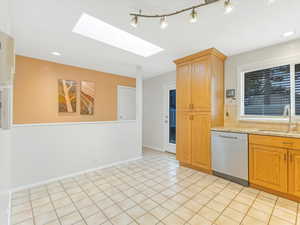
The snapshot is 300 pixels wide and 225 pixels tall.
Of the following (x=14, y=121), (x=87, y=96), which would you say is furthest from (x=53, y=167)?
(x=87, y=96)

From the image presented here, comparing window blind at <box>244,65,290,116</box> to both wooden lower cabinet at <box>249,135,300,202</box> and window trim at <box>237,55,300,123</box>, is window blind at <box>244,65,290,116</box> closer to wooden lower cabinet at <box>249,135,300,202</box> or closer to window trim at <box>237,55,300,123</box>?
window trim at <box>237,55,300,123</box>

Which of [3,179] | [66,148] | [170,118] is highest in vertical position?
[170,118]

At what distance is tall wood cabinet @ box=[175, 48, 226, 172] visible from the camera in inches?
109

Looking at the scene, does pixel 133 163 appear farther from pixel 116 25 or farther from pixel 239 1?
pixel 239 1

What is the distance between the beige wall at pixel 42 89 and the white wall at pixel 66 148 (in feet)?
2.55

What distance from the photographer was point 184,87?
318 cm

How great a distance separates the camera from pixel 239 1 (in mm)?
1548

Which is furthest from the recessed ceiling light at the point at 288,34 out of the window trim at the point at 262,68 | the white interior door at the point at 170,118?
the white interior door at the point at 170,118

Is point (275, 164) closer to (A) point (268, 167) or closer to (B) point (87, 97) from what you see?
(A) point (268, 167)

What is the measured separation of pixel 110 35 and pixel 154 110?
112 inches

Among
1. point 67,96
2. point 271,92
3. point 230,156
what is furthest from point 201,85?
point 67,96

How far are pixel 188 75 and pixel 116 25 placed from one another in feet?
5.79

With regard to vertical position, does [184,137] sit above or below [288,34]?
below

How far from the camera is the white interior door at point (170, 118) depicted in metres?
4.32
